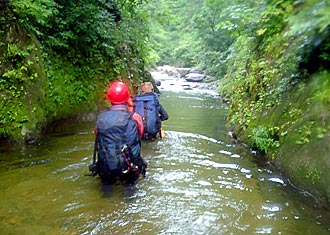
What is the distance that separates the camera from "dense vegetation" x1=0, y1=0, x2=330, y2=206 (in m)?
4.93

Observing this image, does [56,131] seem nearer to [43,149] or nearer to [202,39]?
[43,149]

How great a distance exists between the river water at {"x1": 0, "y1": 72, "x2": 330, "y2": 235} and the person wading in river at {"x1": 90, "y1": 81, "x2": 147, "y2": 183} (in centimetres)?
37

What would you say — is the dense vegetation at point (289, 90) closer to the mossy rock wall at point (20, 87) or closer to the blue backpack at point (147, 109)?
the blue backpack at point (147, 109)

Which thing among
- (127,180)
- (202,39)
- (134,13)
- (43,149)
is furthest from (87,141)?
(202,39)

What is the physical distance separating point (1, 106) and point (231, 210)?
15.5ft

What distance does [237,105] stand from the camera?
9.63 m

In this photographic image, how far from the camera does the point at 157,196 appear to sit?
4.73 m

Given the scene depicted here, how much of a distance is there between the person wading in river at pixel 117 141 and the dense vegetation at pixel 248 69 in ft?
7.40

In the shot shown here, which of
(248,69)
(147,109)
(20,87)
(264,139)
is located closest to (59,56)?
(20,87)

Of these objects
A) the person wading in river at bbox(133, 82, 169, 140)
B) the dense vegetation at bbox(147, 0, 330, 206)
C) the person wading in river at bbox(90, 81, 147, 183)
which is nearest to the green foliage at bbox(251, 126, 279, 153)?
the dense vegetation at bbox(147, 0, 330, 206)

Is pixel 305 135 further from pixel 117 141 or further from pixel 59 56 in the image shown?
pixel 59 56

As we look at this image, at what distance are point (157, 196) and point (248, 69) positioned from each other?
20.6ft

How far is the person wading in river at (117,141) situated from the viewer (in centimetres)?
446

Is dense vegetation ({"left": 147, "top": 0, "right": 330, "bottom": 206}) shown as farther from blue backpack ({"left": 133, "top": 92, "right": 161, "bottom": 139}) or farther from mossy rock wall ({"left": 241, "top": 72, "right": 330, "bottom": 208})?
blue backpack ({"left": 133, "top": 92, "right": 161, "bottom": 139})
